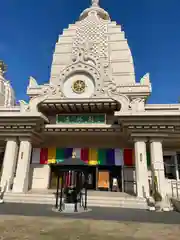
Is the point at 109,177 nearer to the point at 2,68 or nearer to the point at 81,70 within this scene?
the point at 81,70

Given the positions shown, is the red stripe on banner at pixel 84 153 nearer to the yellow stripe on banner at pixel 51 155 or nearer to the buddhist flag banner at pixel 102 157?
the buddhist flag banner at pixel 102 157

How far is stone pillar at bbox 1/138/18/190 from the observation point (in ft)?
51.1

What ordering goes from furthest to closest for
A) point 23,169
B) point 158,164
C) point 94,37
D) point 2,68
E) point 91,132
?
point 2,68 → point 94,37 → point 91,132 → point 23,169 → point 158,164

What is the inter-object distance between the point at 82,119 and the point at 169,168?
10.1 meters

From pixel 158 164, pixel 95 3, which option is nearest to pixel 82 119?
pixel 158 164

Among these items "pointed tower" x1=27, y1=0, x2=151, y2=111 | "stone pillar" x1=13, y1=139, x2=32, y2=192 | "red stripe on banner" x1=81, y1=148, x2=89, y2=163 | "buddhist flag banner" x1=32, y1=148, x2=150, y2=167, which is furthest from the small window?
"stone pillar" x1=13, y1=139, x2=32, y2=192

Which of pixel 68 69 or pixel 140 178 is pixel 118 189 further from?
pixel 68 69

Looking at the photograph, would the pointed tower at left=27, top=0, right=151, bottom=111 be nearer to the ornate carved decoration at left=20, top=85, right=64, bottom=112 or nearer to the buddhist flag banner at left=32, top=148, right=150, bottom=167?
the ornate carved decoration at left=20, top=85, right=64, bottom=112

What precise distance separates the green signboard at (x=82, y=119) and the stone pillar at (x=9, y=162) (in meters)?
4.75

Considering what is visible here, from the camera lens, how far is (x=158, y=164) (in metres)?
14.4

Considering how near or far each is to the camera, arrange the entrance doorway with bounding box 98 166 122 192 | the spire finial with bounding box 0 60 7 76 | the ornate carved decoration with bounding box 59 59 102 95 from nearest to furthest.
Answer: the ornate carved decoration with bounding box 59 59 102 95
the entrance doorway with bounding box 98 166 122 192
the spire finial with bounding box 0 60 7 76

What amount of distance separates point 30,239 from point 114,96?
13269 millimetres

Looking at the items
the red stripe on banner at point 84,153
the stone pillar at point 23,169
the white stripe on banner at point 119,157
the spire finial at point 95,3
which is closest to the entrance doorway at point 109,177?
the white stripe on banner at point 119,157

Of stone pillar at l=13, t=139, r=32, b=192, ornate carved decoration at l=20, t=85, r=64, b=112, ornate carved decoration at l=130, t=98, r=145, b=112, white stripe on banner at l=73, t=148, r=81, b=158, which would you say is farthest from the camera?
white stripe on banner at l=73, t=148, r=81, b=158
